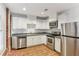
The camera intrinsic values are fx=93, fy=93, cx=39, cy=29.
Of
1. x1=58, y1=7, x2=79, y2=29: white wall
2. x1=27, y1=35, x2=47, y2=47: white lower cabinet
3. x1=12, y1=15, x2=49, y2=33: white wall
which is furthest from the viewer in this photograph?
x1=27, y1=35, x2=47, y2=47: white lower cabinet

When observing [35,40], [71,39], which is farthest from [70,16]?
[35,40]

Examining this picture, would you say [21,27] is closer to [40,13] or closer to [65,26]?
[40,13]

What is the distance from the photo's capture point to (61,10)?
2385 mm

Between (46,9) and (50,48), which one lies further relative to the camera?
(50,48)

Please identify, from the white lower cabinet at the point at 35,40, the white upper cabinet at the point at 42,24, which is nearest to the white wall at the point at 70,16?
the white upper cabinet at the point at 42,24

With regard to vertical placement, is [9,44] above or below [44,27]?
below

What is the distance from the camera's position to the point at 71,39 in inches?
84.4

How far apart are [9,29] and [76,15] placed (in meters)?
1.87

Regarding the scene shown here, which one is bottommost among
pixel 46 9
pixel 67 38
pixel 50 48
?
pixel 50 48

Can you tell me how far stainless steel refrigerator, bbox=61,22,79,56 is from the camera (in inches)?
81.2

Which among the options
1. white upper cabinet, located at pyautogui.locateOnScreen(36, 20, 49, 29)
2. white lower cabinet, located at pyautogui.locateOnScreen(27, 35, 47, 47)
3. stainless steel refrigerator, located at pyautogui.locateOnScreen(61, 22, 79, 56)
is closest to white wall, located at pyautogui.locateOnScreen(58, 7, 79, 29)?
stainless steel refrigerator, located at pyautogui.locateOnScreen(61, 22, 79, 56)

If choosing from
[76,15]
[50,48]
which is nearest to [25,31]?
[50,48]

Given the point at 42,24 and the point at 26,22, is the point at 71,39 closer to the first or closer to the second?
the point at 42,24

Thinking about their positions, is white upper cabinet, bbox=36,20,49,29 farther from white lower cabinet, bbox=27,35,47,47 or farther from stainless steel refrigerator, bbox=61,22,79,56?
stainless steel refrigerator, bbox=61,22,79,56
